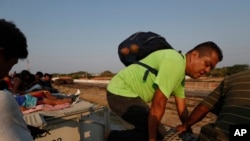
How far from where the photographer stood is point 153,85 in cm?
318

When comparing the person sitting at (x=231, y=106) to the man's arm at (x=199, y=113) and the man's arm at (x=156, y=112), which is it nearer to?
the man's arm at (x=199, y=113)

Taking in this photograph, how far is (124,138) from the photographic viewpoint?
336cm

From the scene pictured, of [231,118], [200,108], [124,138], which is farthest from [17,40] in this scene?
[124,138]

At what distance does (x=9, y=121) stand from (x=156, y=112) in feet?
5.71

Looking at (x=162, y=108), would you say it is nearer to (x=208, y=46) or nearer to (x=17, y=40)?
(x=208, y=46)

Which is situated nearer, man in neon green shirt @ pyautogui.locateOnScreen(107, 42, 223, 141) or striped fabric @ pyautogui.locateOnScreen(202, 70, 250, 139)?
striped fabric @ pyautogui.locateOnScreen(202, 70, 250, 139)

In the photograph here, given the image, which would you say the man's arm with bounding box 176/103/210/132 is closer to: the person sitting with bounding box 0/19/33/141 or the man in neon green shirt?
the man in neon green shirt

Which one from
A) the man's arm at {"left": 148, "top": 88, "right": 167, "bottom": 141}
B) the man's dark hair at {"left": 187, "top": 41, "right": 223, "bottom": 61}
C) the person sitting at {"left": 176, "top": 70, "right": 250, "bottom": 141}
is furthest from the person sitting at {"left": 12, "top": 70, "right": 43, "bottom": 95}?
the person sitting at {"left": 176, "top": 70, "right": 250, "bottom": 141}

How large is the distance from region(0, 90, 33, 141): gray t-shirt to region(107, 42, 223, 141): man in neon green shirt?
162 centimetres

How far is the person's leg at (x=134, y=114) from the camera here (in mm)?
3230

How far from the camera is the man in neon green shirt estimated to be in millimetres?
2961

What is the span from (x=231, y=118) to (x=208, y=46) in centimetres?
87

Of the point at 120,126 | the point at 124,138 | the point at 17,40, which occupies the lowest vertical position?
the point at 120,126

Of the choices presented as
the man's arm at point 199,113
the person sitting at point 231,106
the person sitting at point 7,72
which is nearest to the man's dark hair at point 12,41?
the person sitting at point 7,72
